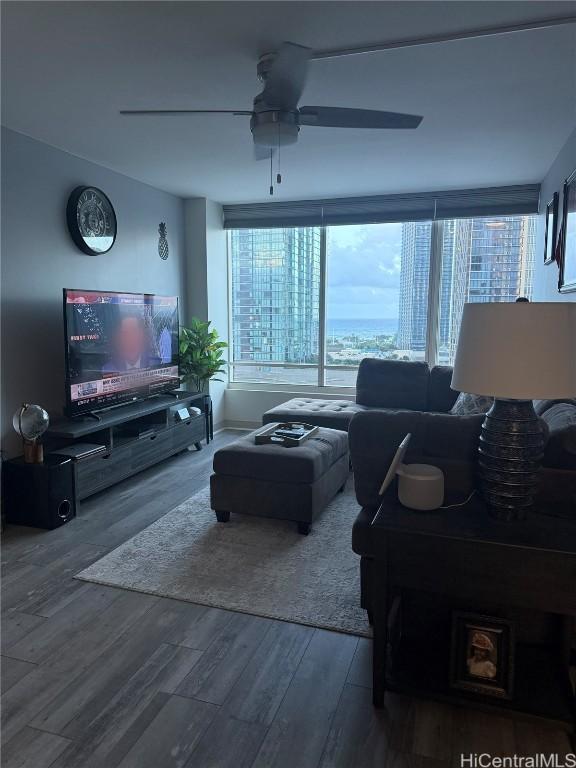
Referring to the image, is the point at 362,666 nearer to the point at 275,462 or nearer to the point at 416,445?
the point at 416,445

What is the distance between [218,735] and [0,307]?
9.23 ft

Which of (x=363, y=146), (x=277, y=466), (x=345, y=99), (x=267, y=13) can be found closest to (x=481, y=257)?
(x=363, y=146)

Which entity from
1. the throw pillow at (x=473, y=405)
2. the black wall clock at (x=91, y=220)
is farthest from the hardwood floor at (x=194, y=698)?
the black wall clock at (x=91, y=220)

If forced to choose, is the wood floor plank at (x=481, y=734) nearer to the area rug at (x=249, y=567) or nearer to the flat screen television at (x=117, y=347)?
the area rug at (x=249, y=567)

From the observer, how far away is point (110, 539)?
3.05 metres

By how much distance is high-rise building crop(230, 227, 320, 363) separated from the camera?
5.87 metres

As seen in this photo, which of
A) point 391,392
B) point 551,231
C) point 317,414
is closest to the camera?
point 551,231

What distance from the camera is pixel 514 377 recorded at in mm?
1562

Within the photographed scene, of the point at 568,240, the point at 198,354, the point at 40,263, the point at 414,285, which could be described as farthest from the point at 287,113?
the point at 414,285

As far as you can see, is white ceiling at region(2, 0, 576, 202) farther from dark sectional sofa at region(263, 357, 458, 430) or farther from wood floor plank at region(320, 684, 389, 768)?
wood floor plank at region(320, 684, 389, 768)

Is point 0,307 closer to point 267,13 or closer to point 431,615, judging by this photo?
point 267,13

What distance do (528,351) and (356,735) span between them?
1314 millimetres

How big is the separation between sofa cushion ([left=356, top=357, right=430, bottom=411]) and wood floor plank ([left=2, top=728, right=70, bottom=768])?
12.2ft

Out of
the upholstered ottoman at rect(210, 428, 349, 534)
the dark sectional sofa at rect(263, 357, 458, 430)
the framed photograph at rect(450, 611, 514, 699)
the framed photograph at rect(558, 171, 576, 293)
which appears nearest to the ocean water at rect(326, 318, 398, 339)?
the dark sectional sofa at rect(263, 357, 458, 430)
